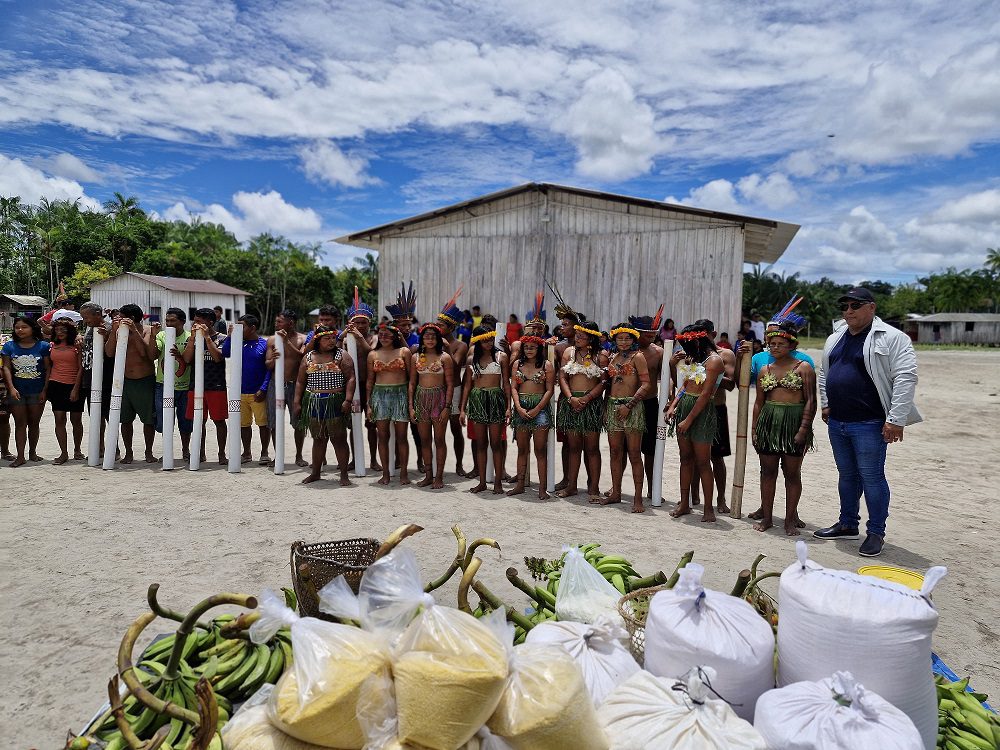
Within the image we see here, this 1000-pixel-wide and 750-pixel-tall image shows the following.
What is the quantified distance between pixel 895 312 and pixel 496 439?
2710 inches

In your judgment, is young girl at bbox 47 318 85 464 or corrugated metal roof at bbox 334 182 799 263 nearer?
young girl at bbox 47 318 85 464

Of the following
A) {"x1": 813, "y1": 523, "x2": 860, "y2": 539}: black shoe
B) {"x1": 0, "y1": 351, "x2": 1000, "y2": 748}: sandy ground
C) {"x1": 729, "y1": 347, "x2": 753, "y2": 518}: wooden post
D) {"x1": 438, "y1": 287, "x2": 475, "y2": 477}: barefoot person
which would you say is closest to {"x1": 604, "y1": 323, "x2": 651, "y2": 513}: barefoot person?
{"x1": 0, "y1": 351, "x2": 1000, "y2": 748}: sandy ground

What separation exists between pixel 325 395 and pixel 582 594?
16.2 feet

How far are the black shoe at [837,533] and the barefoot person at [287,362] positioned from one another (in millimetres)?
5653

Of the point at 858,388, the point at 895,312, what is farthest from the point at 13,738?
the point at 895,312

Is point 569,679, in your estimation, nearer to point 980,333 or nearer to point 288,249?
point 288,249

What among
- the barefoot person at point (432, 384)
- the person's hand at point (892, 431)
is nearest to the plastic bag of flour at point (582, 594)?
the person's hand at point (892, 431)

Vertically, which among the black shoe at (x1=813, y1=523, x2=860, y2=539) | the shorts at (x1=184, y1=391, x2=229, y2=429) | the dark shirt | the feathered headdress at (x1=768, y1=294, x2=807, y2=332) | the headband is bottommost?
the black shoe at (x1=813, y1=523, x2=860, y2=539)

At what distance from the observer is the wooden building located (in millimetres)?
13586

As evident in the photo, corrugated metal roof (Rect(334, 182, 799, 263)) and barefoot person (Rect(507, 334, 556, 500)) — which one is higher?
corrugated metal roof (Rect(334, 182, 799, 263))

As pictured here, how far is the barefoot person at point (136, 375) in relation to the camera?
7.82 metres

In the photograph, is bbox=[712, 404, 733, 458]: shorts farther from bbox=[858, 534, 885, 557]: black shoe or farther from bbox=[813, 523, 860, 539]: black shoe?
bbox=[858, 534, 885, 557]: black shoe

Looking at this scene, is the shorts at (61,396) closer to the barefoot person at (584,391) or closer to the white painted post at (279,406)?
the white painted post at (279,406)

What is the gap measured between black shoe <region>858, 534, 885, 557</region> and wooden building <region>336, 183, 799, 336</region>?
8750mm
